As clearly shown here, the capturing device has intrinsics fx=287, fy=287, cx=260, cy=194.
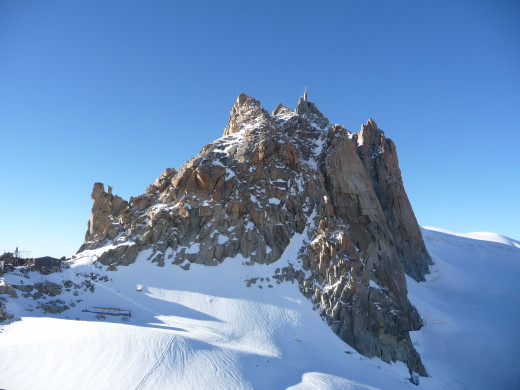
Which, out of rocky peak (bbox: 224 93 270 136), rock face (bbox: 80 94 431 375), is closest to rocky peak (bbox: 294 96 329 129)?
rocky peak (bbox: 224 93 270 136)

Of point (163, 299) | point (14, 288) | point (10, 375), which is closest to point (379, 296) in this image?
point (163, 299)

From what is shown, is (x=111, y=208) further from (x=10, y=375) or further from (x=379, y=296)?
(x=379, y=296)

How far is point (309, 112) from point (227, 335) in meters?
62.3

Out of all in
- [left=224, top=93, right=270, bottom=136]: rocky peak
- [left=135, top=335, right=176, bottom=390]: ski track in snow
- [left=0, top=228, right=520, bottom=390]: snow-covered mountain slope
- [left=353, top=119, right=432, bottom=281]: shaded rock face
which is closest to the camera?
[left=135, top=335, right=176, bottom=390]: ski track in snow

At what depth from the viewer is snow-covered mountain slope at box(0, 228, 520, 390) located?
2064cm

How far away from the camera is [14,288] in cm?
3117

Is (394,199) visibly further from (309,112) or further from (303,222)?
(309,112)

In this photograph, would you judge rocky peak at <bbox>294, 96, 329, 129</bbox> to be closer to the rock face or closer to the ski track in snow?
the rock face

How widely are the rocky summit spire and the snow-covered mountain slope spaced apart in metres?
41.5

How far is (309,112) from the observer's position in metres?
77.6

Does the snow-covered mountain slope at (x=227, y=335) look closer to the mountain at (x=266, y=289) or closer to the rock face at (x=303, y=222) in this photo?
the mountain at (x=266, y=289)

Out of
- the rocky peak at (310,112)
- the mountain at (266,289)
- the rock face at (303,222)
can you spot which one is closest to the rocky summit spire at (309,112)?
the rocky peak at (310,112)

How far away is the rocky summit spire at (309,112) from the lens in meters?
75.5

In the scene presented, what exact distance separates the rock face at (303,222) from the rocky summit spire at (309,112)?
16283 mm
